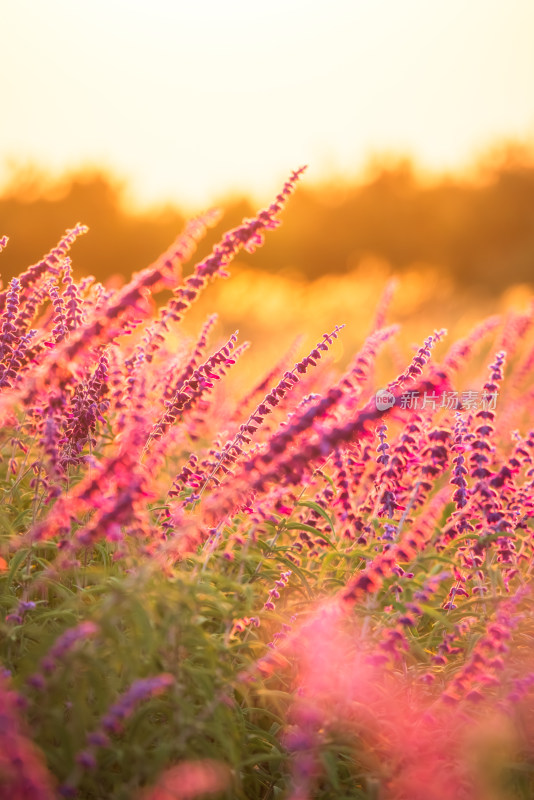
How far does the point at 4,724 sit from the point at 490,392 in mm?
2680

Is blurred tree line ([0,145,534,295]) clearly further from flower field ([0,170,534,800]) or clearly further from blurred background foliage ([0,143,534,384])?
flower field ([0,170,534,800])

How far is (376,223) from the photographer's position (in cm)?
4512

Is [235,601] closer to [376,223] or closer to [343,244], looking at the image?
[343,244]

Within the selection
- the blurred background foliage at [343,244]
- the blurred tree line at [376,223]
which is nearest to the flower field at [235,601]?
the blurred background foliage at [343,244]

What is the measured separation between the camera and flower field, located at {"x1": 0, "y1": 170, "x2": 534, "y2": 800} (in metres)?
2.69

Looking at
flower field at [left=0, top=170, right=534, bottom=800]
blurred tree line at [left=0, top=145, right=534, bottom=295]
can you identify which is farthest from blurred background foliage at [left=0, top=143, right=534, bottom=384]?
flower field at [left=0, top=170, right=534, bottom=800]

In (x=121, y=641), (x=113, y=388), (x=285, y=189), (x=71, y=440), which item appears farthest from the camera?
(x=113, y=388)

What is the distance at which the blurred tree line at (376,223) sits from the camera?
3678cm

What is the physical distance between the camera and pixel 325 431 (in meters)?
2.87

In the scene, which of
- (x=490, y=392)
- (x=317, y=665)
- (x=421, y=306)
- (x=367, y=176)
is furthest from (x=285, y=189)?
(x=367, y=176)

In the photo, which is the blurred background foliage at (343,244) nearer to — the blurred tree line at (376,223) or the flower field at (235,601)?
the blurred tree line at (376,223)

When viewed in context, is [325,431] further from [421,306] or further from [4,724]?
[421,306]

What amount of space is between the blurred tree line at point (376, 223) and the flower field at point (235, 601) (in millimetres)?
32718

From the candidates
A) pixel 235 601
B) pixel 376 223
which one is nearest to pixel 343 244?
pixel 376 223
